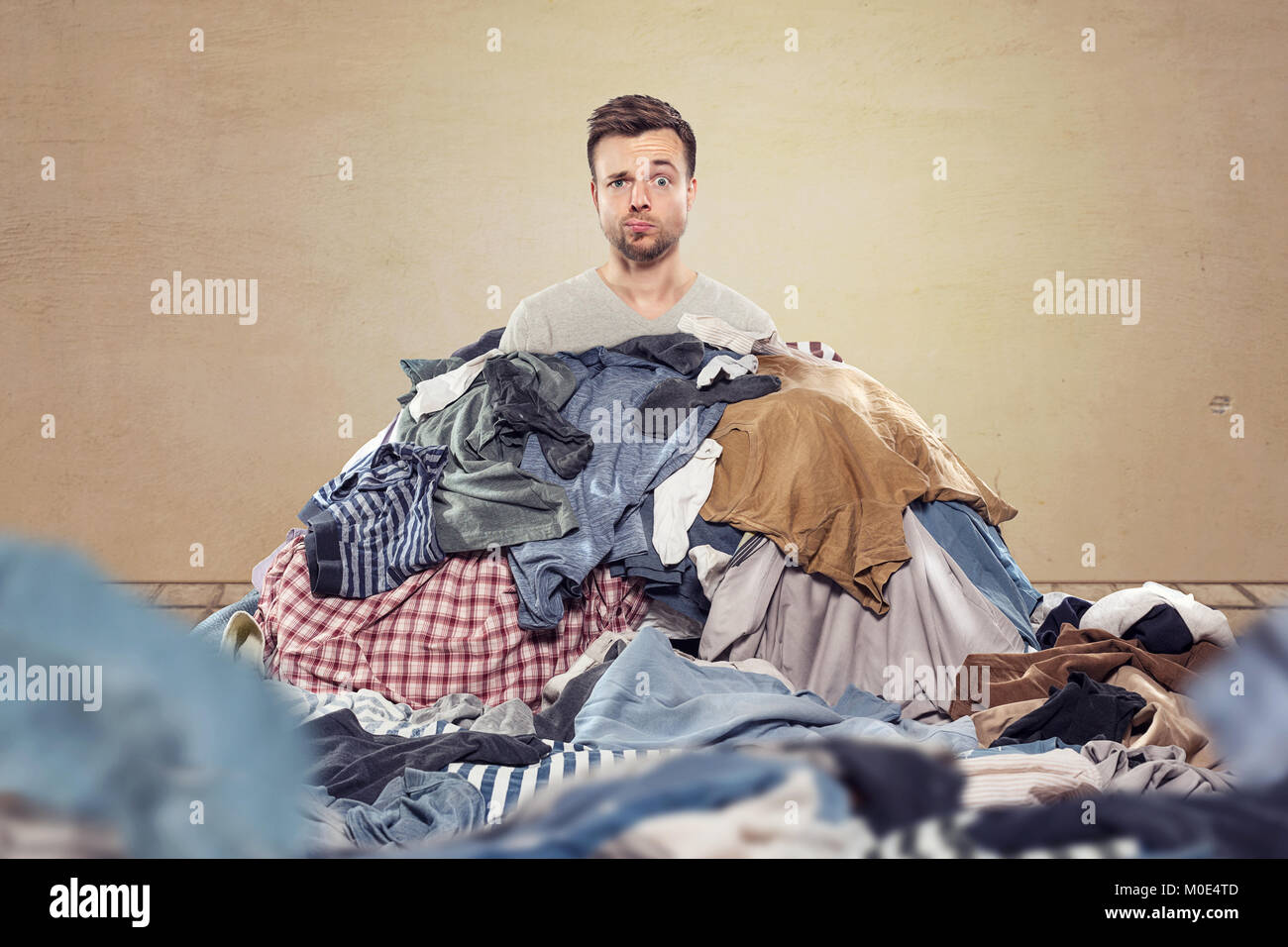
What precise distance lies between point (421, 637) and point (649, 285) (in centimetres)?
127

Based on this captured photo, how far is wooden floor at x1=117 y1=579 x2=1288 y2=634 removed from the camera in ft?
14.0

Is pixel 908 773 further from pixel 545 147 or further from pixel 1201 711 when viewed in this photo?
pixel 545 147

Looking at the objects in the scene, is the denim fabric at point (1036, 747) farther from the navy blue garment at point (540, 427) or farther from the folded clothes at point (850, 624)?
the navy blue garment at point (540, 427)

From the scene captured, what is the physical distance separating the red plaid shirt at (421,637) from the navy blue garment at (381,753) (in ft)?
1.38

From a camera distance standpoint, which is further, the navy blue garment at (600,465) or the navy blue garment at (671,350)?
the navy blue garment at (671,350)

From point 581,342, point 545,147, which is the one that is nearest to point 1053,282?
point 545,147

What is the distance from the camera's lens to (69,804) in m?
0.49

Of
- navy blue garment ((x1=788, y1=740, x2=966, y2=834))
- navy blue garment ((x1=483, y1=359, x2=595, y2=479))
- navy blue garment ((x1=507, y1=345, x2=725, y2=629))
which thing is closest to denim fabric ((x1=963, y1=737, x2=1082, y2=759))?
navy blue garment ((x1=507, y1=345, x2=725, y2=629))

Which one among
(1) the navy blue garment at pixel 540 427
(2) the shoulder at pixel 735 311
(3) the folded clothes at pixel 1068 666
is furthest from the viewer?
(2) the shoulder at pixel 735 311

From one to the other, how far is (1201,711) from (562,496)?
1.82 m

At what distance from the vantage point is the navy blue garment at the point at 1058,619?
2.38 m

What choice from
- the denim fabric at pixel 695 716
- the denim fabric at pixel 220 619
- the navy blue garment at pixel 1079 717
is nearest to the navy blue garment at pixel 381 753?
the denim fabric at pixel 695 716

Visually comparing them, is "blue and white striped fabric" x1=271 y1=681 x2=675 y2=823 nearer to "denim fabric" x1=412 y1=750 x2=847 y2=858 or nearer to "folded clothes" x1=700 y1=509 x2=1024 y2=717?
"folded clothes" x1=700 y1=509 x2=1024 y2=717
